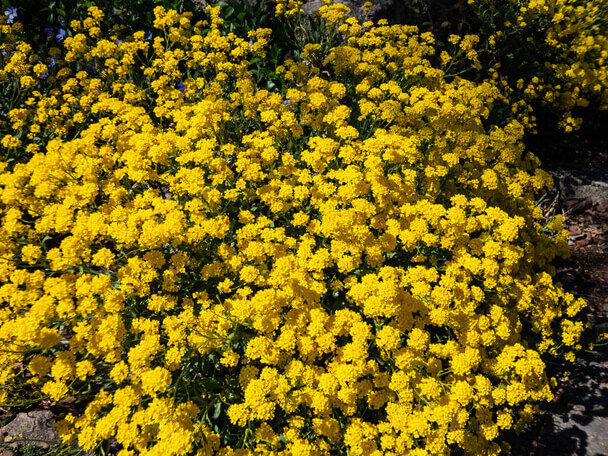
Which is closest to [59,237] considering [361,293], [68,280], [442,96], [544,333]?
[68,280]

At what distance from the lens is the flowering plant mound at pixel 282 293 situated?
9.17ft

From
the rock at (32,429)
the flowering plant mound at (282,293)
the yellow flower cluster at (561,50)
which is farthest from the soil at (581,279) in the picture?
the rock at (32,429)

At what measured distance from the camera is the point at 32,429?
3.41 metres

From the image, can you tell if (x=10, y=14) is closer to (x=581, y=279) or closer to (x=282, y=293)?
(x=282, y=293)

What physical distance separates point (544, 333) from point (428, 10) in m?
6.52

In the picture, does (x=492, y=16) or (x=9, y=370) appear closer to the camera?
(x=9, y=370)

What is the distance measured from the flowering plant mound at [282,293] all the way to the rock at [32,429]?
31 cm

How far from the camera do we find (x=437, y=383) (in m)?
2.98

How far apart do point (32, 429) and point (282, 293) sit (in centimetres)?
268

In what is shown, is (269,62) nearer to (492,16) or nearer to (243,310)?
(492,16)

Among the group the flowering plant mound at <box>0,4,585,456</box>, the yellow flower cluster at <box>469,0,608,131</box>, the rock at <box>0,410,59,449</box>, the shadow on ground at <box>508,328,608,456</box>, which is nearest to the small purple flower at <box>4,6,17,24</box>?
the flowering plant mound at <box>0,4,585,456</box>

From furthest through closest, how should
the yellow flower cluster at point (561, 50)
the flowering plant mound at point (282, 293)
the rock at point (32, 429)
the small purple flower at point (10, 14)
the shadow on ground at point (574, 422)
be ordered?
the yellow flower cluster at point (561, 50) < the small purple flower at point (10, 14) < the shadow on ground at point (574, 422) < the rock at point (32, 429) < the flowering plant mound at point (282, 293)

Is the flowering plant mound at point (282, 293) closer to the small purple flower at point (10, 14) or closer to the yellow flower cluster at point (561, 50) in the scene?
the small purple flower at point (10, 14)

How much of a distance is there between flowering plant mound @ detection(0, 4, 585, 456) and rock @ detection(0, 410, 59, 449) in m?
0.31
